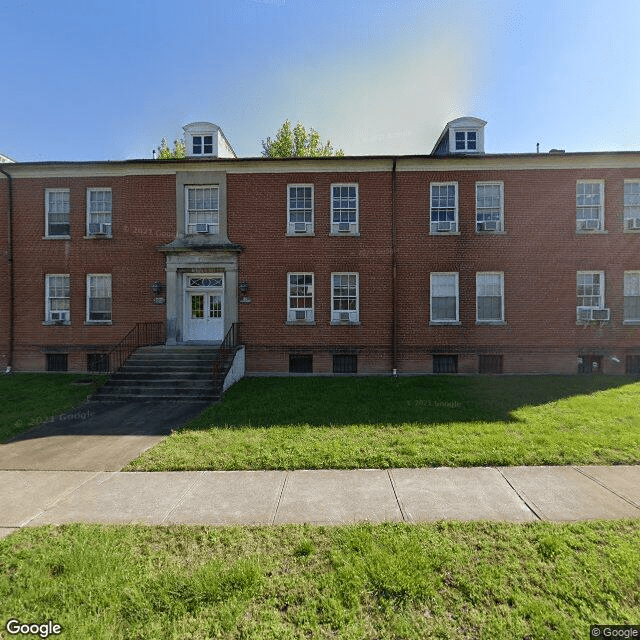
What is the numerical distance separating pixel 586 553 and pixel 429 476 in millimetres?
1964

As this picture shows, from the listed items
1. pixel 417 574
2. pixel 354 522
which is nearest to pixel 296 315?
pixel 354 522

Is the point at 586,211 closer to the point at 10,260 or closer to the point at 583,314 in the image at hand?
the point at 583,314

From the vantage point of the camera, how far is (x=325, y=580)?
2.93m

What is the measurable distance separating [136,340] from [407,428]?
10.9 meters

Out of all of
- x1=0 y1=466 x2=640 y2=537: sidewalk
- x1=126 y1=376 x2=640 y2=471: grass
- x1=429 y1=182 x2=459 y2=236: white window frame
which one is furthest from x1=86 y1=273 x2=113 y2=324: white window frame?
x1=429 y1=182 x2=459 y2=236: white window frame

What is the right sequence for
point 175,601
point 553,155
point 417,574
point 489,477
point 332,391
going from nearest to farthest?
point 175,601 → point 417,574 → point 489,477 → point 332,391 → point 553,155

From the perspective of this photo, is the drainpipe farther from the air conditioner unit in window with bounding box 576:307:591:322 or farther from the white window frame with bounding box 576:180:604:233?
the white window frame with bounding box 576:180:604:233

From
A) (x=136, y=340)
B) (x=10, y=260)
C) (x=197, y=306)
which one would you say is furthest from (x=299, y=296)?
(x=10, y=260)

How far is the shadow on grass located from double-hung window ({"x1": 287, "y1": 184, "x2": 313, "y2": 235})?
5994 millimetres

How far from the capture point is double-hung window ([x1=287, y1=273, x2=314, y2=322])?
1328 centimetres

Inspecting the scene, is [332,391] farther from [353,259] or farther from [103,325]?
[103,325]

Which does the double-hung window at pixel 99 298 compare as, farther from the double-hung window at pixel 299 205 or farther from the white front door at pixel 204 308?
the double-hung window at pixel 299 205

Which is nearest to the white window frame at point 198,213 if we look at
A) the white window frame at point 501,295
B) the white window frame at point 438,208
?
the white window frame at point 438,208

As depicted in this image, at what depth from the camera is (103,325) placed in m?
13.4
